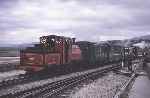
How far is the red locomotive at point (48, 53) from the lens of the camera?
2550 centimetres

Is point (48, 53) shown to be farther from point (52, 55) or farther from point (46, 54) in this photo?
point (52, 55)

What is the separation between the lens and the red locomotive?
83.7ft

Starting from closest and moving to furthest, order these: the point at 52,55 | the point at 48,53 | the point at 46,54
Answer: the point at 46,54, the point at 48,53, the point at 52,55

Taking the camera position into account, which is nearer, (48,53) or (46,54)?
(46,54)

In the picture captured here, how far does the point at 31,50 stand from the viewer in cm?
2625

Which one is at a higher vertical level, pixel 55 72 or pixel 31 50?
pixel 31 50

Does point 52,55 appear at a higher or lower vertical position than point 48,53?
lower

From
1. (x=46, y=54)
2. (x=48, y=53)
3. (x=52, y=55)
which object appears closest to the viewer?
(x=46, y=54)

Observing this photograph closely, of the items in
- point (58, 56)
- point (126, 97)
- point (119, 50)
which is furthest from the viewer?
point (119, 50)

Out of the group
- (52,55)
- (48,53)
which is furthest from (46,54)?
(52,55)

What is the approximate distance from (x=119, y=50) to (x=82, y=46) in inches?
700

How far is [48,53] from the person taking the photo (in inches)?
1023

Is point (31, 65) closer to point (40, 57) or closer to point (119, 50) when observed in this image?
point (40, 57)

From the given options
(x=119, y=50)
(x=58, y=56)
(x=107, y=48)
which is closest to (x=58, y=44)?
(x=58, y=56)
